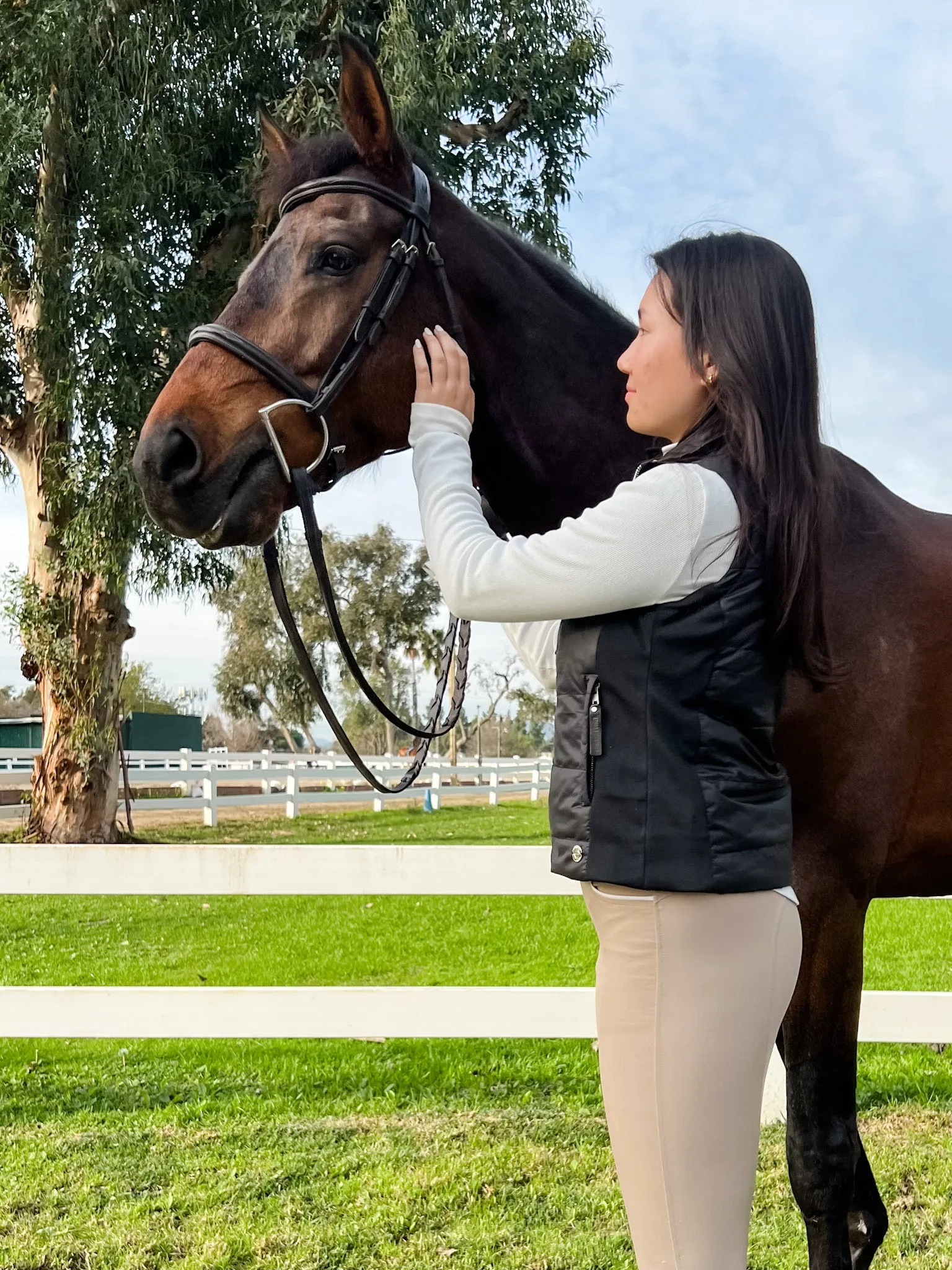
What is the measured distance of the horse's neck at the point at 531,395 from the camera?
2068 millimetres

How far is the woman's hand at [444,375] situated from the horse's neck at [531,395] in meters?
0.21

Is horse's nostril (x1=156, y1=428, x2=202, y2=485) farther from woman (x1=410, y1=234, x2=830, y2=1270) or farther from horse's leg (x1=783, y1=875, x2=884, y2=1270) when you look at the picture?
horse's leg (x1=783, y1=875, x2=884, y2=1270)

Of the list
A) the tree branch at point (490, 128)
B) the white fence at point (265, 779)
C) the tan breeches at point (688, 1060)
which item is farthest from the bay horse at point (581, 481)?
the white fence at point (265, 779)

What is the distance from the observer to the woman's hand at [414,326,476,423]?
1.71 metres

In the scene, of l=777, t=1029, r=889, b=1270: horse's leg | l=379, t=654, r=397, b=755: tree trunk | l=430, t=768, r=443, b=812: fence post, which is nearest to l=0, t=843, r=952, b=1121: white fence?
l=777, t=1029, r=889, b=1270: horse's leg

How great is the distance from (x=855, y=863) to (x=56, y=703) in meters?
12.5

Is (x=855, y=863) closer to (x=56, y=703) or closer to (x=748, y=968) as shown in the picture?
(x=748, y=968)

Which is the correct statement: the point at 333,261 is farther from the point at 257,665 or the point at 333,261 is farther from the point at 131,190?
the point at 257,665

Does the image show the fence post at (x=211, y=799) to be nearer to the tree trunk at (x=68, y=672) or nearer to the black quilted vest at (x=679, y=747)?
the tree trunk at (x=68, y=672)

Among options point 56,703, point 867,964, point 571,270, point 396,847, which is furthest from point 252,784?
point 571,270

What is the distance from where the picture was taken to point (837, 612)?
2033mm

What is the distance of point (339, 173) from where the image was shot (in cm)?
202

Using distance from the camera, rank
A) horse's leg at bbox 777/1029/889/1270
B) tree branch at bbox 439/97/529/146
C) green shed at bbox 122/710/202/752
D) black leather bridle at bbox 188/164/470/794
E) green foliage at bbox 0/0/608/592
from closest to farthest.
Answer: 1. black leather bridle at bbox 188/164/470/794
2. horse's leg at bbox 777/1029/889/1270
3. green foliage at bbox 0/0/608/592
4. tree branch at bbox 439/97/529/146
5. green shed at bbox 122/710/202/752

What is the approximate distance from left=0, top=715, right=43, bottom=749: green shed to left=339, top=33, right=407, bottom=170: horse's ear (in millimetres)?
33452
